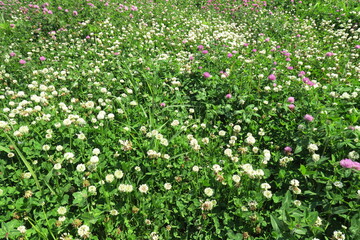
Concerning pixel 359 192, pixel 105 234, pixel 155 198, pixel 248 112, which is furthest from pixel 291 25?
pixel 105 234

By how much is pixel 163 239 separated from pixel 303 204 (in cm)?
129

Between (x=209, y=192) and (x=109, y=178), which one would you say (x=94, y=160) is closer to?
(x=109, y=178)

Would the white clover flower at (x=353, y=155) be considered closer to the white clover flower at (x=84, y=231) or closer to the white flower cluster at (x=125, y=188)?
the white flower cluster at (x=125, y=188)

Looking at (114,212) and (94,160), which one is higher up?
(94,160)

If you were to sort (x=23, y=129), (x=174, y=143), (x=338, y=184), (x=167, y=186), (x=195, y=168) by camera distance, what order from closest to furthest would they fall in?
(x=338, y=184) < (x=167, y=186) < (x=195, y=168) < (x=23, y=129) < (x=174, y=143)

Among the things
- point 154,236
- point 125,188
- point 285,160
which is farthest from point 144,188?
point 285,160

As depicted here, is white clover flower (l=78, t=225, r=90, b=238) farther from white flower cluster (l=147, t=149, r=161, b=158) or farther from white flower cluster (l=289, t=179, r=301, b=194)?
white flower cluster (l=289, t=179, r=301, b=194)

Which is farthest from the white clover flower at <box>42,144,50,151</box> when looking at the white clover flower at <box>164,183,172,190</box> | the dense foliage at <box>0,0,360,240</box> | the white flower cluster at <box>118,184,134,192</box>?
the white clover flower at <box>164,183,172,190</box>

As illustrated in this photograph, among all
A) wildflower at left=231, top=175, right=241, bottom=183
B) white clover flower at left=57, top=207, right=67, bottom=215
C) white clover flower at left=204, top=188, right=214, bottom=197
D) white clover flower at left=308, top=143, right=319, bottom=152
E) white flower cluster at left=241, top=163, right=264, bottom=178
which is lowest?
white clover flower at left=57, top=207, right=67, bottom=215

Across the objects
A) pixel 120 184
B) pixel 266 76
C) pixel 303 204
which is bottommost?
pixel 120 184

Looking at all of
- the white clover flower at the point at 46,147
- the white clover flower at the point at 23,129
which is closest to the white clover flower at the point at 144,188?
the white clover flower at the point at 46,147

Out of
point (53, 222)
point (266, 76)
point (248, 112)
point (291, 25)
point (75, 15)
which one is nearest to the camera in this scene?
point (53, 222)

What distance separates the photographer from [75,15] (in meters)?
6.17

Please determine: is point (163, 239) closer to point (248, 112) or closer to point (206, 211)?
point (206, 211)
